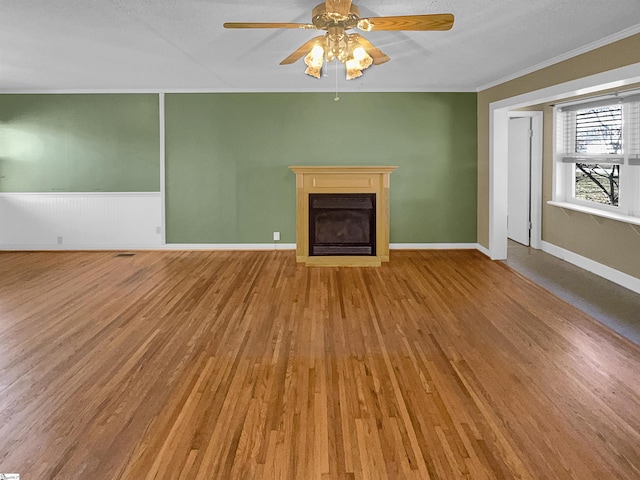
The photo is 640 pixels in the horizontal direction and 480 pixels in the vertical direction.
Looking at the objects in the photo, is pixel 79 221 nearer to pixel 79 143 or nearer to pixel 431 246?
pixel 79 143

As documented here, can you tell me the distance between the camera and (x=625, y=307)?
14.8ft

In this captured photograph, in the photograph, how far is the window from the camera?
5.39m

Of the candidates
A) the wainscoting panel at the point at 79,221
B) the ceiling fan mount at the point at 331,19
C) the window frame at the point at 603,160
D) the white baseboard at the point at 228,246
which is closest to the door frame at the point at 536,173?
the window frame at the point at 603,160

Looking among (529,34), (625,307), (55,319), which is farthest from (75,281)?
(625,307)

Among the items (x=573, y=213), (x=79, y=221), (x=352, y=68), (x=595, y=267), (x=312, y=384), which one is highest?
(x=352, y=68)

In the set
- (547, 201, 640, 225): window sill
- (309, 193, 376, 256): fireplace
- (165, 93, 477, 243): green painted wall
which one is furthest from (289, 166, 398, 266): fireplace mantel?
(547, 201, 640, 225): window sill

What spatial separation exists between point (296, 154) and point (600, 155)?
12.2 feet

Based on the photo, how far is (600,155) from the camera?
591cm

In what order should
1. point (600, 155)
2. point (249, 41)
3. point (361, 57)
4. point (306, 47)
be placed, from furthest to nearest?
1. point (600, 155)
2. point (249, 41)
3. point (306, 47)
4. point (361, 57)

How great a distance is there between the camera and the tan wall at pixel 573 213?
4223 millimetres

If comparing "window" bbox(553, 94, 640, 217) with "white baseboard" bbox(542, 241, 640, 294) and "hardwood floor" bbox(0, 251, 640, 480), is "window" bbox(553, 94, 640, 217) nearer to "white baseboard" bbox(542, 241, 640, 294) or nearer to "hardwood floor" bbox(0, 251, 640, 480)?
"white baseboard" bbox(542, 241, 640, 294)

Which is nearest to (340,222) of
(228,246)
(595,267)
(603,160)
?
(228,246)

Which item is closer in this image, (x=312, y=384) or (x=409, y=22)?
(x=409, y=22)

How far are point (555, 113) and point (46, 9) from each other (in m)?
5.77
